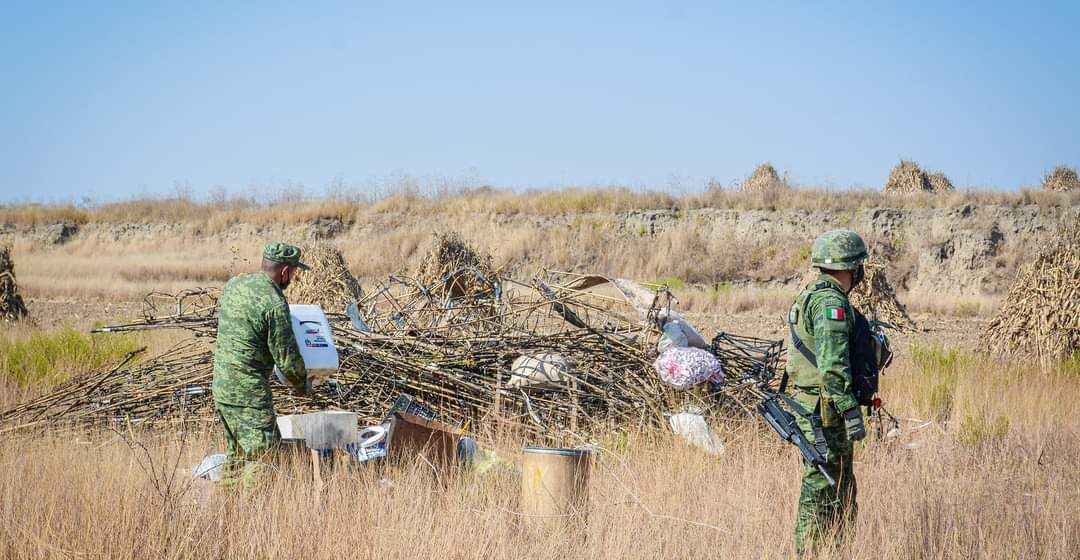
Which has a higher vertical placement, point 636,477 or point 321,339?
point 321,339

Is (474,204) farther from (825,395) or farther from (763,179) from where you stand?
(825,395)

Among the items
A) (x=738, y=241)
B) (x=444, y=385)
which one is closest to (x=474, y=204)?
(x=738, y=241)

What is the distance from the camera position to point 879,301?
645 inches

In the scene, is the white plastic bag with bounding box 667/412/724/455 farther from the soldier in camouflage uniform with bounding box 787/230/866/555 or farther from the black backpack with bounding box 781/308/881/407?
the black backpack with bounding box 781/308/881/407

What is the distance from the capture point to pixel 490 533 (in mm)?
4598

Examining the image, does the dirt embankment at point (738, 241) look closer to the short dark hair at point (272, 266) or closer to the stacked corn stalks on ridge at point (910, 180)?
the stacked corn stalks on ridge at point (910, 180)

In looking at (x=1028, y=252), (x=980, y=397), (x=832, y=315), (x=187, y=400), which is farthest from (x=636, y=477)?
(x=1028, y=252)

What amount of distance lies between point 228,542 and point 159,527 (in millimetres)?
315

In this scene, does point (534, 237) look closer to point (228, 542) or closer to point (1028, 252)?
point (1028, 252)

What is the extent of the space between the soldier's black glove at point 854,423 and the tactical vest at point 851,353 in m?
0.15

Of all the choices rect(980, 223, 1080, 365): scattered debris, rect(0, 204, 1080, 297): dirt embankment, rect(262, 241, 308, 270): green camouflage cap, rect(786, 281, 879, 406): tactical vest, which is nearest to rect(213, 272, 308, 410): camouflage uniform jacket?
rect(262, 241, 308, 270): green camouflage cap

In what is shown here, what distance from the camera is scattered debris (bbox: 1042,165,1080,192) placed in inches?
1169

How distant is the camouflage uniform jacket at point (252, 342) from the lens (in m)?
5.23

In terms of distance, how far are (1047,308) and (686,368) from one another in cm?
593
